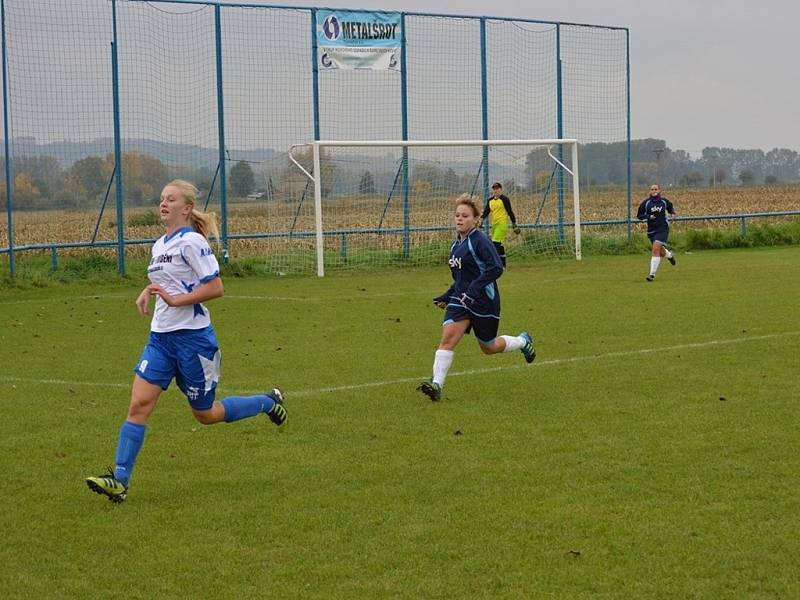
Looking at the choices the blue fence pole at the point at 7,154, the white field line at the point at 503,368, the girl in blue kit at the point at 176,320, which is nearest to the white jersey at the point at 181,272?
the girl in blue kit at the point at 176,320

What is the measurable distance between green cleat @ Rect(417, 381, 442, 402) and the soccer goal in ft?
51.1

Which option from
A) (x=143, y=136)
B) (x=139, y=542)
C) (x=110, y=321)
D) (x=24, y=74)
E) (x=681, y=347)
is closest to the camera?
(x=139, y=542)

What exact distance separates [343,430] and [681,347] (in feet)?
17.3

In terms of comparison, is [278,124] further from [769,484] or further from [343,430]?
[769,484]

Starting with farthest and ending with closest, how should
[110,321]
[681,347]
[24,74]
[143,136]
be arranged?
1. [143,136]
2. [24,74]
3. [110,321]
4. [681,347]

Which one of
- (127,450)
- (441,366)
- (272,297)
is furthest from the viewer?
(272,297)

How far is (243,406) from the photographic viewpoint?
816 cm

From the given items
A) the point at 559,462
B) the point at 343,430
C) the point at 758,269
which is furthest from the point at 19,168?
the point at 559,462

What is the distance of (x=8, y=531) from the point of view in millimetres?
6719

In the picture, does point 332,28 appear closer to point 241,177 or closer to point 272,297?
point 241,177

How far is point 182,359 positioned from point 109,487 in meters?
0.86

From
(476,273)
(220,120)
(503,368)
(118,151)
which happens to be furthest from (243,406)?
(220,120)

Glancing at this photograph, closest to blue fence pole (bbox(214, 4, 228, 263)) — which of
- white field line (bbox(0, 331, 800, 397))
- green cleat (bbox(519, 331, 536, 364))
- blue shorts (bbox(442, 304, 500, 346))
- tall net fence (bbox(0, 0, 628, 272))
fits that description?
tall net fence (bbox(0, 0, 628, 272))

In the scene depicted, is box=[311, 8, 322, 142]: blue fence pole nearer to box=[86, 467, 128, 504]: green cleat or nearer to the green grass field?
the green grass field
